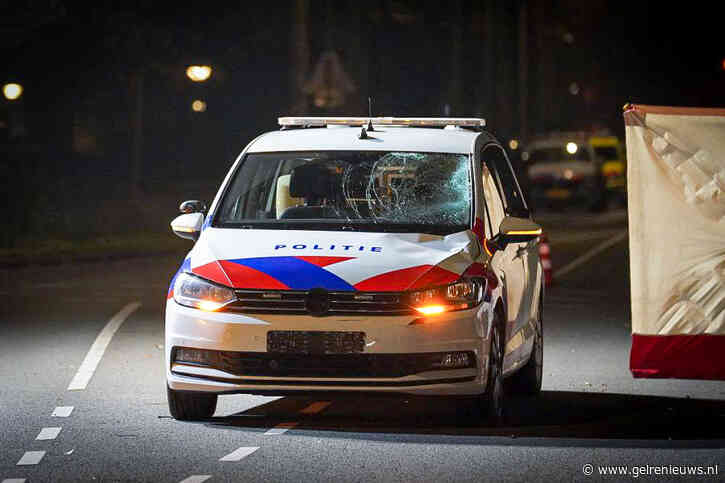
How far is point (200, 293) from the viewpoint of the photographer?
32.4 ft

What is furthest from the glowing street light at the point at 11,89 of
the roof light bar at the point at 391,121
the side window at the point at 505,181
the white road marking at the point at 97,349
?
the side window at the point at 505,181

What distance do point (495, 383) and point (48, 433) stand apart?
2.50 meters

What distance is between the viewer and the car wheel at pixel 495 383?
32.4 ft

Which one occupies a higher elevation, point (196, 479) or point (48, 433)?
point (196, 479)

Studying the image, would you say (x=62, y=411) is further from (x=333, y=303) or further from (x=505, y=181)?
(x=505, y=181)

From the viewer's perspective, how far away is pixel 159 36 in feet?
122

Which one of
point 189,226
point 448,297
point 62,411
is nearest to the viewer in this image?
point 448,297

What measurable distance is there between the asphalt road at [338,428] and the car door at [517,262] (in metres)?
0.43

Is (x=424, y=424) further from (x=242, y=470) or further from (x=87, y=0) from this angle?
(x=87, y=0)

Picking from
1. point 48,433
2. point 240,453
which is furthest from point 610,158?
point 240,453

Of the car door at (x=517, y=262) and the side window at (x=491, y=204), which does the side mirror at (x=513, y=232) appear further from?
the car door at (x=517, y=262)

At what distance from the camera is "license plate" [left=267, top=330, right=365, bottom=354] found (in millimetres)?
9602

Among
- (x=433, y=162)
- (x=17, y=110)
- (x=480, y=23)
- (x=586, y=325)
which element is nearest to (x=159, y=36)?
(x=17, y=110)

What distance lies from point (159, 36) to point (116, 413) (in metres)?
27.3
